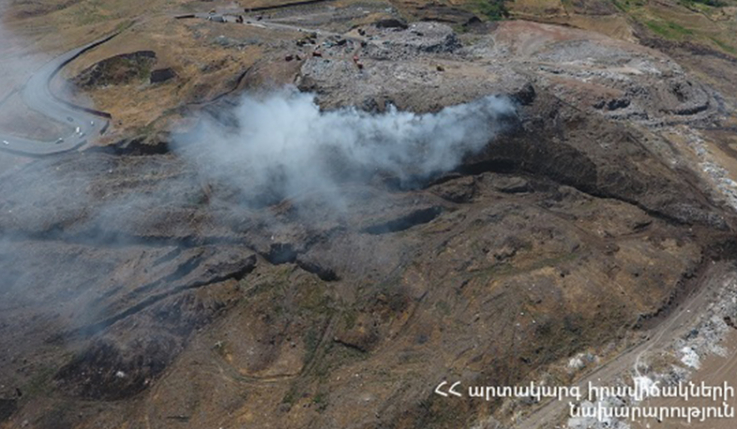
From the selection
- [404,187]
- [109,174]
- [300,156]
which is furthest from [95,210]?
[404,187]

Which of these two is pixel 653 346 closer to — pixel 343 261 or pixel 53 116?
pixel 343 261

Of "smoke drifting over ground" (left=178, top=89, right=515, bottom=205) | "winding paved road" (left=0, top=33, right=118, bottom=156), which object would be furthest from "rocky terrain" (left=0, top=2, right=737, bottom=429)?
"winding paved road" (left=0, top=33, right=118, bottom=156)

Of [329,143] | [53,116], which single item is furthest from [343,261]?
[53,116]

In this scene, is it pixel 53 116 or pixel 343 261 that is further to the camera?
pixel 53 116

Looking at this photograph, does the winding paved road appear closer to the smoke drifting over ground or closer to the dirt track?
the smoke drifting over ground

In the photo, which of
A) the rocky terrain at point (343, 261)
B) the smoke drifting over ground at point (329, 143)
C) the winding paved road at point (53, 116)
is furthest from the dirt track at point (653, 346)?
the winding paved road at point (53, 116)
